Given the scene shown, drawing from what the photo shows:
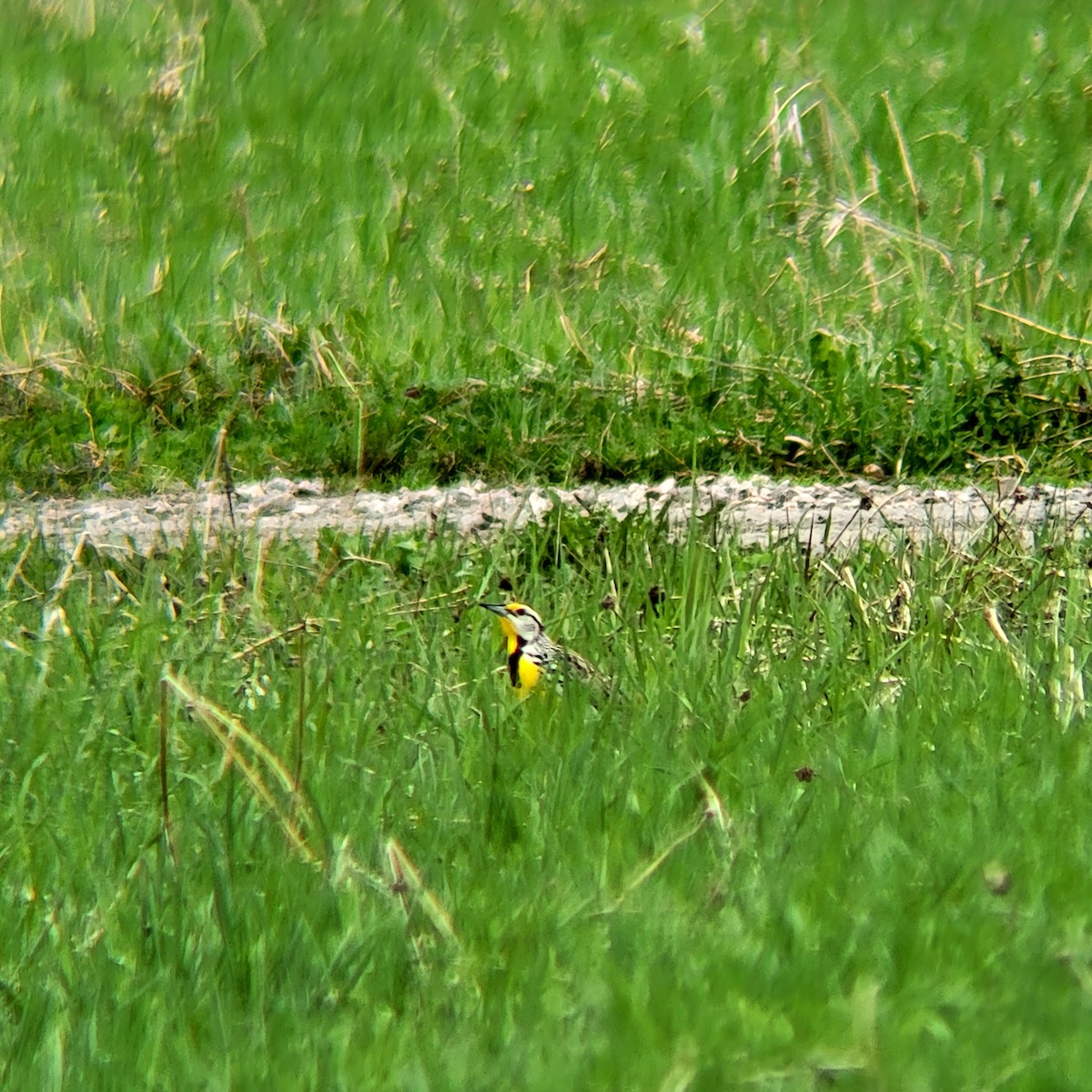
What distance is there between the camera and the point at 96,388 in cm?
796

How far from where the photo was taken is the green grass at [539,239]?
7.58m

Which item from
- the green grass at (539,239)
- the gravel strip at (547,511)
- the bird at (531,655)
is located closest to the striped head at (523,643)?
the bird at (531,655)

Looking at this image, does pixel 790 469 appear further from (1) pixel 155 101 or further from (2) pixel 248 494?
(1) pixel 155 101

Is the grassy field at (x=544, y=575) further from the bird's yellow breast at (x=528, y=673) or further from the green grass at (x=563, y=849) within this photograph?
the bird's yellow breast at (x=528, y=673)

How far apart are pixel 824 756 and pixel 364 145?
23.9 ft

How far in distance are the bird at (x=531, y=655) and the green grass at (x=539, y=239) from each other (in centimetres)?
282

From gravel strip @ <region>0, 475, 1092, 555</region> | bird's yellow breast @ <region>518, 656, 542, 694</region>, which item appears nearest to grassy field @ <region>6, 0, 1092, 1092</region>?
bird's yellow breast @ <region>518, 656, 542, 694</region>

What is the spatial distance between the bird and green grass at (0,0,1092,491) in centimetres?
282

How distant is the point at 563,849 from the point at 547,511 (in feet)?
9.38

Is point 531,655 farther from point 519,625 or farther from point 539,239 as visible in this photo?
point 539,239

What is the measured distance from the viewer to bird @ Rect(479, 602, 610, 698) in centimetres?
424

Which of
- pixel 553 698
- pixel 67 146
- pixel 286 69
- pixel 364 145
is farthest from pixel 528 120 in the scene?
pixel 553 698

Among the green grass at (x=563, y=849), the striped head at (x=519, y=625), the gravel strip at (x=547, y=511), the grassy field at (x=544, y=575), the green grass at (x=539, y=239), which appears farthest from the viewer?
the green grass at (x=539, y=239)

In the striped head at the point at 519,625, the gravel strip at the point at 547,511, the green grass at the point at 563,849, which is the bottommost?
the gravel strip at the point at 547,511
